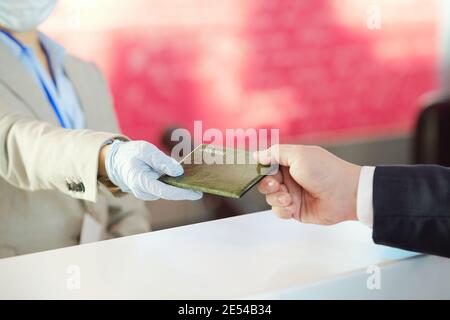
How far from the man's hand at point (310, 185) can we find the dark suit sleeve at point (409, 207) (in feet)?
0.30

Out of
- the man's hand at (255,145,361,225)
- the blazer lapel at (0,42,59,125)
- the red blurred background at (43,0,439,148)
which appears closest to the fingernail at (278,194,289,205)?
the man's hand at (255,145,361,225)

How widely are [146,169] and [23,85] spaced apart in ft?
1.09

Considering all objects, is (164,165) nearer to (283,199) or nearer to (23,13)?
(283,199)

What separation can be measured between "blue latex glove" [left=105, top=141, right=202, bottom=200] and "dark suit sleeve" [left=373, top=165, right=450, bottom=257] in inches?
11.3

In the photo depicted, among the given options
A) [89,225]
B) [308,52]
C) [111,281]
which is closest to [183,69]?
[308,52]

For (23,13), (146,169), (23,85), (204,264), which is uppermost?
(23,13)

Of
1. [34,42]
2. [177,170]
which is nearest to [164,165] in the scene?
[177,170]

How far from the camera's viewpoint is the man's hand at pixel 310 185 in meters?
0.99

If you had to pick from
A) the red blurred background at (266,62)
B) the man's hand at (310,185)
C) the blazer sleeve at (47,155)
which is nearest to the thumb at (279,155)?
the man's hand at (310,185)

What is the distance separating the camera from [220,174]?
0.91 meters

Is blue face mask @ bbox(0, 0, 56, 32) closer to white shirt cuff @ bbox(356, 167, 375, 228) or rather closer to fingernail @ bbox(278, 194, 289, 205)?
fingernail @ bbox(278, 194, 289, 205)

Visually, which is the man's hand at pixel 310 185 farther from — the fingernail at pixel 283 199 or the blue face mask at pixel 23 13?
the blue face mask at pixel 23 13

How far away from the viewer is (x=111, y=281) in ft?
2.68

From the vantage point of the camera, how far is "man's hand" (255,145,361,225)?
990 mm
